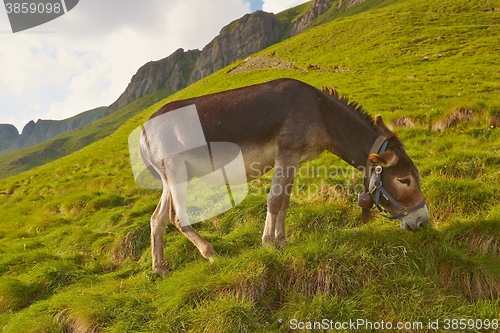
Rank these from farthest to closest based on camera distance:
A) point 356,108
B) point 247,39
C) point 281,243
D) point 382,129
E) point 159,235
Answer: point 247,39 → point 159,235 → point 356,108 → point 281,243 → point 382,129

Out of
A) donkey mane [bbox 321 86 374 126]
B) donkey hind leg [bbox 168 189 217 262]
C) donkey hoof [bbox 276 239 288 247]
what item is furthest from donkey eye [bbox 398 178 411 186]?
donkey hind leg [bbox 168 189 217 262]

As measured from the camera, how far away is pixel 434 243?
16.2 feet

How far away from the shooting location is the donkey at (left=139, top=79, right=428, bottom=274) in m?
5.23

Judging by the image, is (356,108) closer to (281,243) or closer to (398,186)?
(398,186)

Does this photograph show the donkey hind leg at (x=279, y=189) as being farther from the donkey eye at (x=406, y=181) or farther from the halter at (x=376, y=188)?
the donkey eye at (x=406, y=181)

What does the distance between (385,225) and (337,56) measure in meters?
47.5

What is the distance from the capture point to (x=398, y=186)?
5086 mm

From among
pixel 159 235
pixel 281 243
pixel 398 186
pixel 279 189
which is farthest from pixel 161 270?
pixel 398 186

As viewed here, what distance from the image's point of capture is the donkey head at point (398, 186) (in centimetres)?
493

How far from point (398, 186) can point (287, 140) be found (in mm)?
2046

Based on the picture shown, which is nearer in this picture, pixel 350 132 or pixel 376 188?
pixel 376 188

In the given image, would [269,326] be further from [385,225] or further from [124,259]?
[124,259]

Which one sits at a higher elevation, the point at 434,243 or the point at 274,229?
the point at 274,229

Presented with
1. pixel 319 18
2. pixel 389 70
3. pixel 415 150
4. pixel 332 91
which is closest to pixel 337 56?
pixel 389 70
